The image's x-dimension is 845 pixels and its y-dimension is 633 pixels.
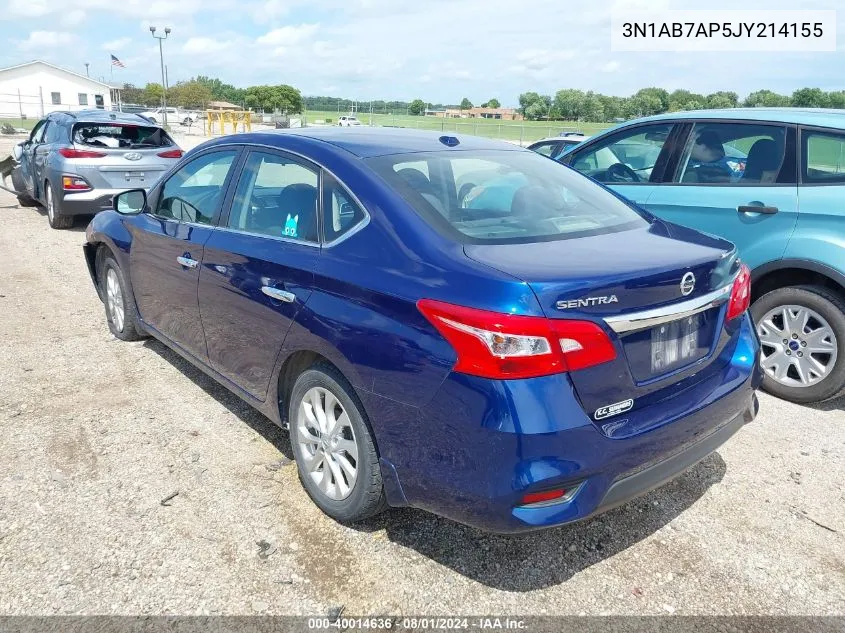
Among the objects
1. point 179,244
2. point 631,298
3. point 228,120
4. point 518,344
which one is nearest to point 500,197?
point 631,298

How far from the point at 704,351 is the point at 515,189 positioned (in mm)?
1116

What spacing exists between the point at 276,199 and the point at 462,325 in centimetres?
154

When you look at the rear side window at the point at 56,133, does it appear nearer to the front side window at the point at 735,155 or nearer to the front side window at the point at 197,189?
the front side window at the point at 197,189

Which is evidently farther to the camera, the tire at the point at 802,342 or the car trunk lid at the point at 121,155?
the car trunk lid at the point at 121,155

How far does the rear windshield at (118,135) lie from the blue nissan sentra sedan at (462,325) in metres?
7.08

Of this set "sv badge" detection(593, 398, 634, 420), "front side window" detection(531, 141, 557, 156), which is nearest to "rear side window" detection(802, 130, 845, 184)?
"sv badge" detection(593, 398, 634, 420)

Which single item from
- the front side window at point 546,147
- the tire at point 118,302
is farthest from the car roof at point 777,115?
the front side window at point 546,147

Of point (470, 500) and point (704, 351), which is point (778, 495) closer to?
point (704, 351)

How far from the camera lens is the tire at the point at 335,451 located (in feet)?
9.04

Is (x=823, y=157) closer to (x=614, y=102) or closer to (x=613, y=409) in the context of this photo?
(x=613, y=409)

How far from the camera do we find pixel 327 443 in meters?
3.00

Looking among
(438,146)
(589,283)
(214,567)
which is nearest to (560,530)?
(589,283)

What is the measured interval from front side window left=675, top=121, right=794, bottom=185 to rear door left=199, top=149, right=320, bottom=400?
122 inches

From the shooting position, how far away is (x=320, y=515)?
3115 mm
